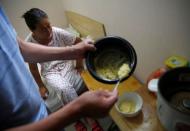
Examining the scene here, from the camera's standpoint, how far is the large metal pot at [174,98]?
2.32ft

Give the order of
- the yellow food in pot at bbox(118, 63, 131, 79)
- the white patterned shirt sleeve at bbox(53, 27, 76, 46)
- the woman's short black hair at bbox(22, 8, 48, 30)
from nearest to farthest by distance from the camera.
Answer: the yellow food in pot at bbox(118, 63, 131, 79) → the woman's short black hair at bbox(22, 8, 48, 30) → the white patterned shirt sleeve at bbox(53, 27, 76, 46)

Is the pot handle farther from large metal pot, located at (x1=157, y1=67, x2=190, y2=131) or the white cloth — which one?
the white cloth

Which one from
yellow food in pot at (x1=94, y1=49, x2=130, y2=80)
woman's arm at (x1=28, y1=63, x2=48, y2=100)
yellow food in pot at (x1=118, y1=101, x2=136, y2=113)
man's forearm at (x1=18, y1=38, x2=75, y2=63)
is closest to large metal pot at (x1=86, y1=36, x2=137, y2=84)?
yellow food in pot at (x1=94, y1=49, x2=130, y2=80)

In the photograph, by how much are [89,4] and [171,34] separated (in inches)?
36.8

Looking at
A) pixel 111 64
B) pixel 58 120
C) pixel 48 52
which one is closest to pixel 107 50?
pixel 111 64

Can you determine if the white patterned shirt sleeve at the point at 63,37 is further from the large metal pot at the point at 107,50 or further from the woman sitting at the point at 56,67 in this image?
the large metal pot at the point at 107,50

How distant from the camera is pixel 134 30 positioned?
128cm

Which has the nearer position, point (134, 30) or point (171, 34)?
point (171, 34)

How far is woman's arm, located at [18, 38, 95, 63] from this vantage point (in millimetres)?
990

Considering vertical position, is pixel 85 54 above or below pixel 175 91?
above

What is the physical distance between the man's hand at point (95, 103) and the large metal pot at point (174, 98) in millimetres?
201

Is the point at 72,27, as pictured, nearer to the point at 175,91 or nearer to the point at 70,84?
the point at 70,84

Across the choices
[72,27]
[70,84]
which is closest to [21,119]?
[70,84]

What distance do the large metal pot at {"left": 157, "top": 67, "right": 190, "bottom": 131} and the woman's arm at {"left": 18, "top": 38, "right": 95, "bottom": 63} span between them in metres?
0.38
